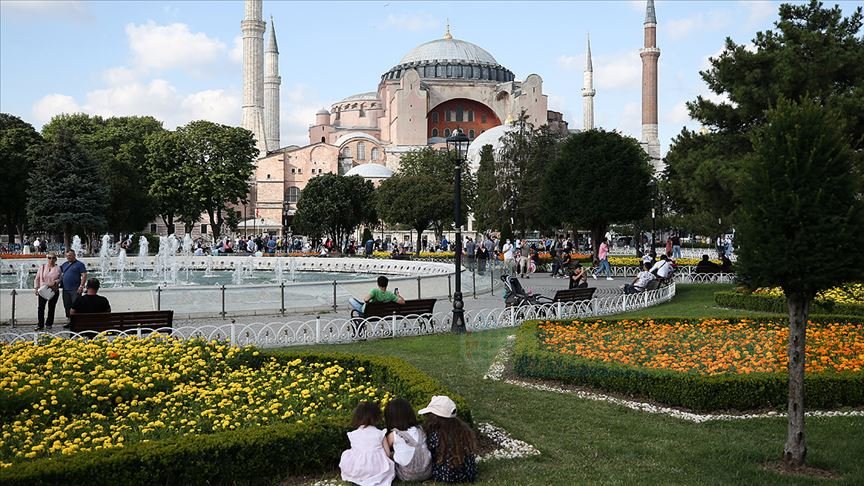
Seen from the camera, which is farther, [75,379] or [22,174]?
[22,174]

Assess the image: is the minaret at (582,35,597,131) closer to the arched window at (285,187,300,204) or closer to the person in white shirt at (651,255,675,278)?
the arched window at (285,187,300,204)

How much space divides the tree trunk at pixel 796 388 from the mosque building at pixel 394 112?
55.8 m

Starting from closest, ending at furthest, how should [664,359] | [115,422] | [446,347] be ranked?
[115,422] < [664,359] < [446,347]

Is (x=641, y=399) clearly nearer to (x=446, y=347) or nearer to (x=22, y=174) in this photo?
(x=446, y=347)

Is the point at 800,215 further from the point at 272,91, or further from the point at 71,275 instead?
the point at 272,91

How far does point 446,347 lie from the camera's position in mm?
10242

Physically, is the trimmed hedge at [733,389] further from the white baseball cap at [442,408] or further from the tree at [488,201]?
the tree at [488,201]

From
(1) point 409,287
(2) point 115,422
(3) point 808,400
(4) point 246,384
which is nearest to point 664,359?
(3) point 808,400

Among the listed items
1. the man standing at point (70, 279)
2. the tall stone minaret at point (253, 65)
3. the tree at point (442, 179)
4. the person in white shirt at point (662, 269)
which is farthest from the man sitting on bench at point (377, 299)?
the tall stone minaret at point (253, 65)

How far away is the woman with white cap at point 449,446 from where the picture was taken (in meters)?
4.95

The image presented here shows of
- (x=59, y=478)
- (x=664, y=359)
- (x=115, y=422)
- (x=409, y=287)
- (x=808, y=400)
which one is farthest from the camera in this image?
(x=409, y=287)

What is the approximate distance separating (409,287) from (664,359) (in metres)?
7.71

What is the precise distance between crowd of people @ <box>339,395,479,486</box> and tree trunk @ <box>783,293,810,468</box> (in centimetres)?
209

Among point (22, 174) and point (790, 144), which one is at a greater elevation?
point (22, 174)
